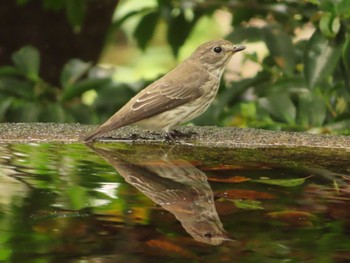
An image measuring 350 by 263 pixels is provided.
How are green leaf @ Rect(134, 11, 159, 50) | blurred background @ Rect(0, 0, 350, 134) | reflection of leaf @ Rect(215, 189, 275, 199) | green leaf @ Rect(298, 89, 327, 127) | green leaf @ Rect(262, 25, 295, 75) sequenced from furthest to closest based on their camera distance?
green leaf @ Rect(134, 11, 159, 50)
green leaf @ Rect(262, 25, 295, 75)
green leaf @ Rect(298, 89, 327, 127)
blurred background @ Rect(0, 0, 350, 134)
reflection of leaf @ Rect(215, 189, 275, 199)

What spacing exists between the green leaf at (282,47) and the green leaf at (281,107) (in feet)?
0.98

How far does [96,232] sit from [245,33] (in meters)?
3.24

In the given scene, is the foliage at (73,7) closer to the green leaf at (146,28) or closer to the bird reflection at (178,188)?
the green leaf at (146,28)

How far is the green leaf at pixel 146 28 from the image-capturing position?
5.98m

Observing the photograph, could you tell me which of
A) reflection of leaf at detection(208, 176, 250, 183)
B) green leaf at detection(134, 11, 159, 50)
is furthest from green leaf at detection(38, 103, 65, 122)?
reflection of leaf at detection(208, 176, 250, 183)

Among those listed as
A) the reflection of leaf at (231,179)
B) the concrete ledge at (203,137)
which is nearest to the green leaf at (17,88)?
the concrete ledge at (203,137)

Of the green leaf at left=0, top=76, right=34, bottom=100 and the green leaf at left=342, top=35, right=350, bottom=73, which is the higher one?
the green leaf at left=342, top=35, right=350, bottom=73

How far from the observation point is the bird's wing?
4532mm

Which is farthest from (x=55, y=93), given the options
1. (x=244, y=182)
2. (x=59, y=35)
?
(x=244, y=182)

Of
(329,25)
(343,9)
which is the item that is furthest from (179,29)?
(343,9)

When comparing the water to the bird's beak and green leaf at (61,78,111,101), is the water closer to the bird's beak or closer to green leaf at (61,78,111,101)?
the bird's beak

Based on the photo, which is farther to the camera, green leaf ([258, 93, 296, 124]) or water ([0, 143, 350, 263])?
green leaf ([258, 93, 296, 124])

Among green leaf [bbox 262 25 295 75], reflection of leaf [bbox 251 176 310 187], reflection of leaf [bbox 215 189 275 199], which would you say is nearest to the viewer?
reflection of leaf [bbox 215 189 275 199]

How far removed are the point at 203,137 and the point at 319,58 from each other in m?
0.93
